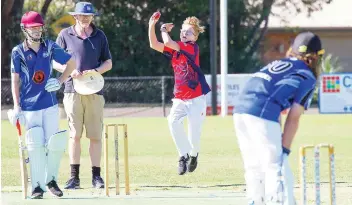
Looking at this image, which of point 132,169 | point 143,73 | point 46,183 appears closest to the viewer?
point 46,183

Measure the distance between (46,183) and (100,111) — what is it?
1752mm

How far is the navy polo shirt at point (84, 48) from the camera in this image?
12367 mm

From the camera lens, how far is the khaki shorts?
12.5 meters

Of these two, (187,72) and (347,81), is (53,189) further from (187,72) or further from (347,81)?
(347,81)

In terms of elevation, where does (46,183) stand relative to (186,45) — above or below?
below

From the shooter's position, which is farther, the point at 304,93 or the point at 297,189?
the point at 297,189

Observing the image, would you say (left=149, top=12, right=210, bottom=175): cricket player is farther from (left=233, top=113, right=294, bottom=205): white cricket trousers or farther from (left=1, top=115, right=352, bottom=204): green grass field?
(left=233, top=113, right=294, bottom=205): white cricket trousers

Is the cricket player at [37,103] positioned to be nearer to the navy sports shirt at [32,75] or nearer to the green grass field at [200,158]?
the navy sports shirt at [32,75]

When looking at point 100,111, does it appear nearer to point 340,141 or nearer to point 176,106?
point 176,106

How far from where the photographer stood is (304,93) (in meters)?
8.22

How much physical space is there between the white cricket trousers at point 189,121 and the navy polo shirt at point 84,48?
120cm

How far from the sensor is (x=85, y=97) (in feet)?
40.8

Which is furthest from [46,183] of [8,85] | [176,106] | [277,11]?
[277,11]

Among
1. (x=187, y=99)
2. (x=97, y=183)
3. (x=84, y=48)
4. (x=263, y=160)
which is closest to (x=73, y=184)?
(x=97, y=183)
